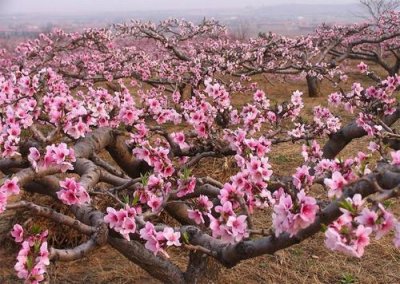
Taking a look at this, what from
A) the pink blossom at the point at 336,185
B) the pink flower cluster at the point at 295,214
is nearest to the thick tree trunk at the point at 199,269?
the pink flower cluster at the point at 295,214

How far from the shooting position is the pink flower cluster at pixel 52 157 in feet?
9.26

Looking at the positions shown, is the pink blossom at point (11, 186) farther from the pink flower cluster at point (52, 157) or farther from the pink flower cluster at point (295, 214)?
the pink flower cluster at point (295, 214)

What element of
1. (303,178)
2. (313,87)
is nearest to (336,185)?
(303,178)

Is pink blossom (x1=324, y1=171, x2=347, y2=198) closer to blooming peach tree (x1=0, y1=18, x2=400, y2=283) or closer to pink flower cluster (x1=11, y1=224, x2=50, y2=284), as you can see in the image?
blooming peach tree (x1=0, y1=18, x2=400, y2=283)

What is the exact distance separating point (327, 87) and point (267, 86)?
216 centimetres

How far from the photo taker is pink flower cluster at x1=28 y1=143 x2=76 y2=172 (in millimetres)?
2822

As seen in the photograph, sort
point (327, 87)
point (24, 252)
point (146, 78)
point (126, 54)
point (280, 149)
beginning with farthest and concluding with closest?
point (327, 87) → point (126, 54) → point (146, 78) → point (280, 149) → point (24, 252)

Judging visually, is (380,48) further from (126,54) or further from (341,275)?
(341,275)

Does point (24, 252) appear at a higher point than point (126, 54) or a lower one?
higher

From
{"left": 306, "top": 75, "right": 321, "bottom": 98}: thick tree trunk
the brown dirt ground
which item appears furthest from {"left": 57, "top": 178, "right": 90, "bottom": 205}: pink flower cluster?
{"left": 306, "top": 75, "right": 321, "bottom": 98}: thick tree trunk

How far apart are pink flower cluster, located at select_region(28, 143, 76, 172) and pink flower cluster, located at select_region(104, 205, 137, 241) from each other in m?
0.49

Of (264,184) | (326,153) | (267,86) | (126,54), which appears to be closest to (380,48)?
(267,86)

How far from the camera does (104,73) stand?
1190cm

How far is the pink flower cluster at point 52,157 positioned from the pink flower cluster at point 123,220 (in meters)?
0.49
